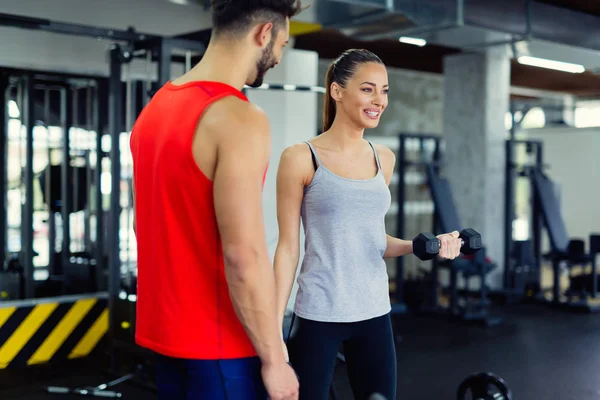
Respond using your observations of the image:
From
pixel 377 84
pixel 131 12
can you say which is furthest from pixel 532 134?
pixel 377 84

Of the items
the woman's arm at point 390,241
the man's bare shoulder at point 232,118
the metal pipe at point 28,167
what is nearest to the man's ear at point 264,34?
the man's bare shoulder at point 232,118

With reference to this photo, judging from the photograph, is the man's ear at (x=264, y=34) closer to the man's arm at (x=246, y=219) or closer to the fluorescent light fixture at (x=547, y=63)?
the man's arm at (x=246, y=219)

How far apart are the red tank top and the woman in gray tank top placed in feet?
1.60

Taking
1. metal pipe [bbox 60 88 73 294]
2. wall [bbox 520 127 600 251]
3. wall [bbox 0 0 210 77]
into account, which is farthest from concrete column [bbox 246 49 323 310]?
wall [bbox 520 127 600 251]

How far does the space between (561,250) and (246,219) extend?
596 cm

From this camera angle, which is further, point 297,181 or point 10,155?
point 10,155

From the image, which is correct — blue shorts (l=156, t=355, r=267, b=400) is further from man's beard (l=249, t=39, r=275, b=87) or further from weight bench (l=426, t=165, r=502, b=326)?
weight bench (l=426, t=165, r=502, b=326)

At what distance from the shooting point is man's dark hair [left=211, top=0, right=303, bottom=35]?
1.15m

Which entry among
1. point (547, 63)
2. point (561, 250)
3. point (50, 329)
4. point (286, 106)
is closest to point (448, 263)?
point (561, 250)

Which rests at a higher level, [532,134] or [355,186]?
[532,134]

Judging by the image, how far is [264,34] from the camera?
3.82 feet

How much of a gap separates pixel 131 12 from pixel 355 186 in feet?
11.9

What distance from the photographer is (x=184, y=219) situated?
1115 millimetres

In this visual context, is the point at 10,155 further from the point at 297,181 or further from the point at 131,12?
the point at 297,181
